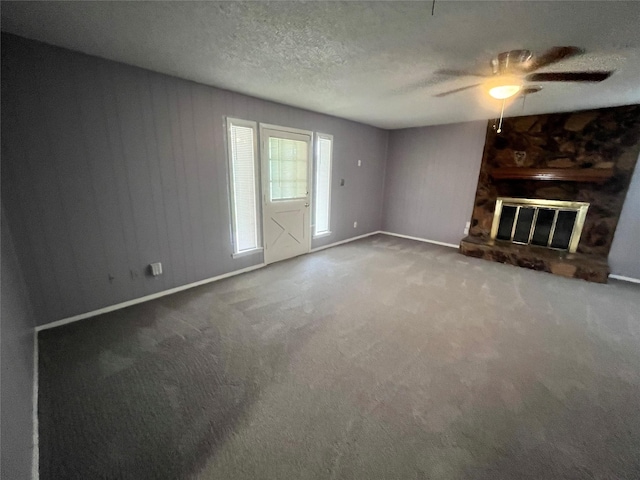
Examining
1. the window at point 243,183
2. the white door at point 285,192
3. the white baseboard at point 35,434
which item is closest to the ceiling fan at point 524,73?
the white door at point 285,192

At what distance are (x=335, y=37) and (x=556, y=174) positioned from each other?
415cm

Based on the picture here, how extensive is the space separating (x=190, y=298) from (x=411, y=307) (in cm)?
251

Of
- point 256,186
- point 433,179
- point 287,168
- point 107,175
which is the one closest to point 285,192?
point 287,168

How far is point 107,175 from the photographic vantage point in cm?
239

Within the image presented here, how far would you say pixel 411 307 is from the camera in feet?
9.23

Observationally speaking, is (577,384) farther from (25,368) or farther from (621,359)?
(25,368)

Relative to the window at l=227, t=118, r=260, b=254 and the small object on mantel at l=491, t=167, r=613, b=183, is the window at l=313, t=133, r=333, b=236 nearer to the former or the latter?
the window at l=227, t=118, r=260, b=254

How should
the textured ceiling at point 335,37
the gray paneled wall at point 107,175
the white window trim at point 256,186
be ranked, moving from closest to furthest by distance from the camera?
the textured ceiling at point 335,37 → the gray paneled wall at point 107,175 → the white window trim at point 256,186

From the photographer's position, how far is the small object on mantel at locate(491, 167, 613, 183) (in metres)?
3.61

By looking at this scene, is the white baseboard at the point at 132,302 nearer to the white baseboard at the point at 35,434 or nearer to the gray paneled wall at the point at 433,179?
the white baseboard at the point at 35,434

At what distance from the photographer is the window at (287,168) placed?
372cm

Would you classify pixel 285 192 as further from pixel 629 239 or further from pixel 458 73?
pixel 629 239

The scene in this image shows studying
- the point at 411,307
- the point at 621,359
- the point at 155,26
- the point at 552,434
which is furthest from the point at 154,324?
the point at 621,359

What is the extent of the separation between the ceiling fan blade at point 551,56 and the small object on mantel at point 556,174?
2485mm
